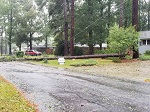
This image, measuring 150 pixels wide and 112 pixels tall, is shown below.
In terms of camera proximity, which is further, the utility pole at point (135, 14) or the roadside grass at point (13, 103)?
the utility pole at point (135, 14)

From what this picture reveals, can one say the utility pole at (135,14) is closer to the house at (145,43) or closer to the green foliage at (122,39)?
the green foliage at (122,39)

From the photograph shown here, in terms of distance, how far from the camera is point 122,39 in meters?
30.6

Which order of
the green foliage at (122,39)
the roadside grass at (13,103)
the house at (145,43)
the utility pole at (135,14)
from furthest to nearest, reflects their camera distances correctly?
the house at (145,43), the utility pole at (135,14), the green foliage at (122,39), the roadside grass at (13,103)

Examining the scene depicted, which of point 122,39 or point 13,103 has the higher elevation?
point 122,39

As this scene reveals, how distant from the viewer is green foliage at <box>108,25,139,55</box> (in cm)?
3014

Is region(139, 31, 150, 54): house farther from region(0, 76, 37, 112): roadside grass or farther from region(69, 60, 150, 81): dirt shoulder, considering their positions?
region(0, 76, 37, 112): roadside grass

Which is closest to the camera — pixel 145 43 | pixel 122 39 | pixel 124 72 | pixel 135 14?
pixel 124 72

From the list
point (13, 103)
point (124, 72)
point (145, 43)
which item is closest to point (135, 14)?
point (145, 43)

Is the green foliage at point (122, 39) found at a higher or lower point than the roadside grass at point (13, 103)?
higher

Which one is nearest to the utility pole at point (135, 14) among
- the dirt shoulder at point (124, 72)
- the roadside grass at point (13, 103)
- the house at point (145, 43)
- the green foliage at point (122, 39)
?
the green foliage at point (122, 39)

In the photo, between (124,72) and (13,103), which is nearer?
(13,103)

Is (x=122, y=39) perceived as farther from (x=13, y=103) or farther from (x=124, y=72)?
(x=13, y=103)

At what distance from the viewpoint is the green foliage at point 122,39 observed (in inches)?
1187

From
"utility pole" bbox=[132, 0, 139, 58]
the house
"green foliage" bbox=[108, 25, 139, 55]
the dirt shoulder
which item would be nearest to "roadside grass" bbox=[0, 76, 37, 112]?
the dirt shoulder
